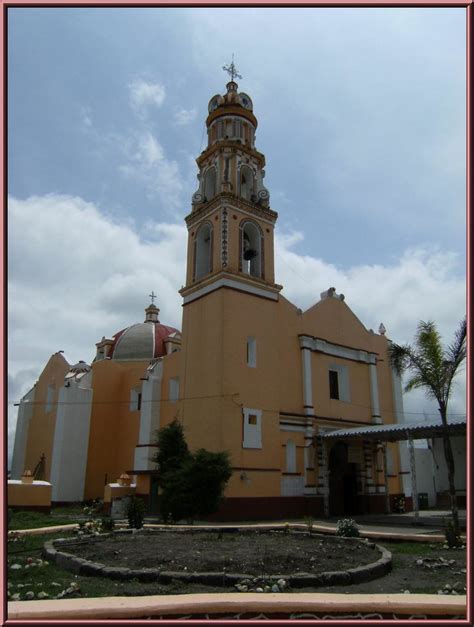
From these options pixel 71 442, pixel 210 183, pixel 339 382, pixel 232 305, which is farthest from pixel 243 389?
pixel 71 442

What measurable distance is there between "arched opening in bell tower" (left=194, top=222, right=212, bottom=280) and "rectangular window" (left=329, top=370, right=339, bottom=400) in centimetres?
720

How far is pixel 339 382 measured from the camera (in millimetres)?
23688

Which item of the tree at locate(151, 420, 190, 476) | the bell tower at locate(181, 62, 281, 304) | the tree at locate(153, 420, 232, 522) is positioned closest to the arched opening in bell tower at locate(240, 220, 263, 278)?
the bell tower at locate(181, 62, 281, 304)

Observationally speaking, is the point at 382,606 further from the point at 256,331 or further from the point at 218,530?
the point at 256,331

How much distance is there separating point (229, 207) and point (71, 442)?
14.1m

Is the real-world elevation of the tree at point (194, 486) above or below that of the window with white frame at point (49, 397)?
below

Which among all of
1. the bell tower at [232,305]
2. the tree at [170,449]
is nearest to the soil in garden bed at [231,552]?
the tree at [170,449]

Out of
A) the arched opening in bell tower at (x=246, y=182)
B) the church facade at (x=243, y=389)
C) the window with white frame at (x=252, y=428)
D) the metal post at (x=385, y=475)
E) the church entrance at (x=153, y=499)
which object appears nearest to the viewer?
the window with white frame at (x=252, y=428)

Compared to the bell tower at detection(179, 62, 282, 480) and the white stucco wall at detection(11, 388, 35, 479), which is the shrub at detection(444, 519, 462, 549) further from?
the white stucco wall at detection(11, 388, 35, 479)

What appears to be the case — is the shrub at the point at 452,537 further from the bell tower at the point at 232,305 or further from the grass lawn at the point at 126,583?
the bell tower at the point at 232,305

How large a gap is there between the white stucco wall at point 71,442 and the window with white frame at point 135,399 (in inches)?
82.7

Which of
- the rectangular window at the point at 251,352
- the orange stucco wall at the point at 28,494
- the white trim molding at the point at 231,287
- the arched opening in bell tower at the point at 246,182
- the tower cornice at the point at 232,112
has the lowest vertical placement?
the orange stucco wall at the point at 28,494

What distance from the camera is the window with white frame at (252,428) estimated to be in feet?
61.2

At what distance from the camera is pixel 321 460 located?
20.8 metres
